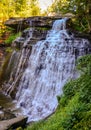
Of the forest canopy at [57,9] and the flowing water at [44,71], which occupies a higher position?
the forest canopy at [57,9]

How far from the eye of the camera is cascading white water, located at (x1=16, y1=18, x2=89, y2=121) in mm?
11156

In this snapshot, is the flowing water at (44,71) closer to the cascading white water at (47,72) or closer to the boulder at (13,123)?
the cascading white water at (47,72)

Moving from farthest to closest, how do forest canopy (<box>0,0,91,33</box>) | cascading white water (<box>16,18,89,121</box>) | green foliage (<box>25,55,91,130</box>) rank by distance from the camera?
cascading white water (<box>16,18,89,121</box>) → forest canopy (<box>0,0,91,33</box>) → green foliage (<box>25,55,91,130</box>)

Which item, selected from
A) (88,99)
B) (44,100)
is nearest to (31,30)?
(44,100)

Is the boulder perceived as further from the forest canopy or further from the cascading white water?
the forest canopy

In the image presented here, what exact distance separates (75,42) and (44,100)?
3.81 meters

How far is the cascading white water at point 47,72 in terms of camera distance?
36.6ft

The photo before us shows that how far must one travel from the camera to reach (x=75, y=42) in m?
13.3

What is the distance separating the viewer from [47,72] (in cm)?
1255

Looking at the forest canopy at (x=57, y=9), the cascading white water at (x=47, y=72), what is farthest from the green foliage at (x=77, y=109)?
the forest canopy at (x=57, y=9)

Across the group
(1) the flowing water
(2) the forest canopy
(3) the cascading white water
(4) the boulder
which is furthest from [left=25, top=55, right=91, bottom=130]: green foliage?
(2) the forest canopy

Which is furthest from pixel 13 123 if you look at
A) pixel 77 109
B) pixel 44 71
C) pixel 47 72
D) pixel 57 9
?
pixel 57 9

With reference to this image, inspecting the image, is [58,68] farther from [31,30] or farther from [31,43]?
[31,30]

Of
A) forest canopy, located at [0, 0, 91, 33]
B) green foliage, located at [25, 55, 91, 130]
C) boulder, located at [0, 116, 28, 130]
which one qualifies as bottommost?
boulder, located at [0, 116, 28, 130]
